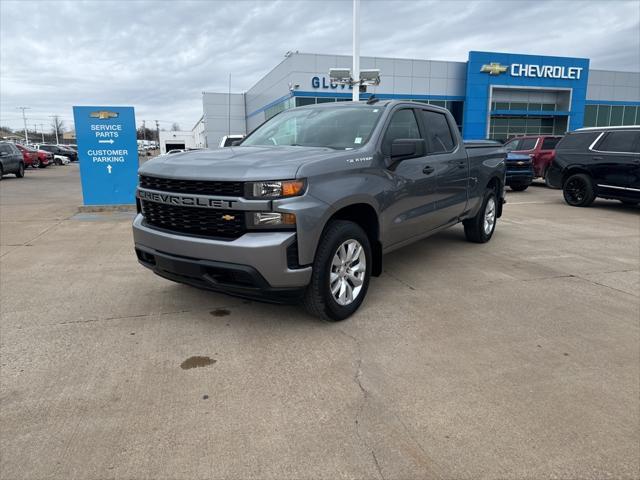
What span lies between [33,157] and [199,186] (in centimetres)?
3264

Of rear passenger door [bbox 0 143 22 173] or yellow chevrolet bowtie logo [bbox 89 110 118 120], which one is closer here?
yellow chevrolet bowtie logo [bbox 89 110 118 120]

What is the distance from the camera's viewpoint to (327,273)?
3682mm

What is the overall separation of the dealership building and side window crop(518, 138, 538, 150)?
60.9 ft

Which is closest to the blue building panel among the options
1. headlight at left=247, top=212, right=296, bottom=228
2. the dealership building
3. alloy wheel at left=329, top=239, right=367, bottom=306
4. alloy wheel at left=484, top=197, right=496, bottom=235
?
the dealership building

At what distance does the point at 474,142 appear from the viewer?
22.2ft

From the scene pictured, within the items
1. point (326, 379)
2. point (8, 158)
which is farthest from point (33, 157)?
point (326, 379)

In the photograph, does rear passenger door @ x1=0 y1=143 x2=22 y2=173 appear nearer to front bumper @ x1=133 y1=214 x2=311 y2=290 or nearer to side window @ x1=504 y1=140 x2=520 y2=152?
side window @ x1=504 y1=140 x2=520 y2=152

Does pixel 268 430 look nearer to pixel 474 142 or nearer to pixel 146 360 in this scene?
pixel 146 360

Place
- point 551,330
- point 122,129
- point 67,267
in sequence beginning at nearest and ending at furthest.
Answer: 1. point 551,330
2. point 67,267
3. point 122,129

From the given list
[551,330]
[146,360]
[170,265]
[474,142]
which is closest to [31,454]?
[146,360]

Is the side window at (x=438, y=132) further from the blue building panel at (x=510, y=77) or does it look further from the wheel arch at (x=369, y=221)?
the blue building panel at (x=510, y=77)

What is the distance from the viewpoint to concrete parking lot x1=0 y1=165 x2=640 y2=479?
2.35 metres

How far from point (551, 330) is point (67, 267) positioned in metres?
5.38

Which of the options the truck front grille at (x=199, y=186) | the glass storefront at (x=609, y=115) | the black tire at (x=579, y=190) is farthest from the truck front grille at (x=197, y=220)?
the glass storefront at (x=609, y=115)
